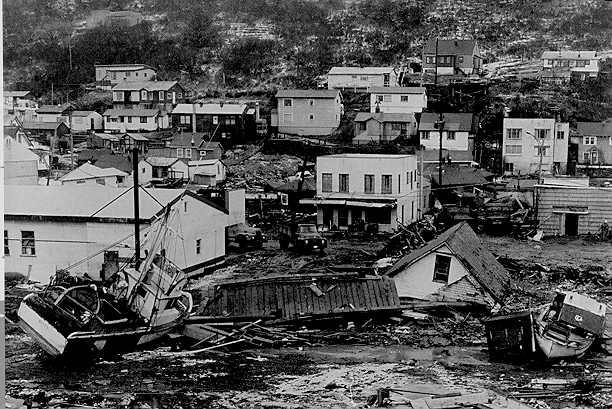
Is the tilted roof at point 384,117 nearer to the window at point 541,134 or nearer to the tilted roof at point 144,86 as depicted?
the window at point 541,134

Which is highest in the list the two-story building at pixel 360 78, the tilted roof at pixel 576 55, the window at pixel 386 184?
the tilted roof at pixel 576 55

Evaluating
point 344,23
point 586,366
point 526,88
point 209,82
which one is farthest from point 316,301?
point 526,88

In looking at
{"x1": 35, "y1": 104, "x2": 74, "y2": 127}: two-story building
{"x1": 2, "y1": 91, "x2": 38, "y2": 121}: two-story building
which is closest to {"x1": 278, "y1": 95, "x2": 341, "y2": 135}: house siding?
{"x1": 35, "y1": 104, "x2": 74, "y2": 127}: two-story building

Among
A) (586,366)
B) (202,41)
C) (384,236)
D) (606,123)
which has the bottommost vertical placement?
(586,366)

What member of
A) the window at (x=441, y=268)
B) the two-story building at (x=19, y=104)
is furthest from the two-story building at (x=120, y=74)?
the window at (x=441, y=268)

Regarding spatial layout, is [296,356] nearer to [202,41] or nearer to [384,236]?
[384,236]

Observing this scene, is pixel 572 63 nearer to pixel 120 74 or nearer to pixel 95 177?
pixel 120 74
